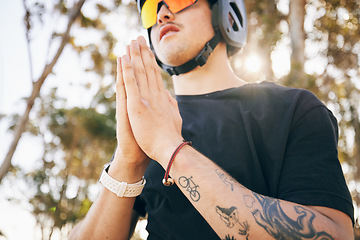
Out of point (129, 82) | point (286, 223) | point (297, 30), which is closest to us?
point (286, 223)

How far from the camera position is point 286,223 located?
113cm

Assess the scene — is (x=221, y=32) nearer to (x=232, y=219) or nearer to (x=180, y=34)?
(x=180, y=34)

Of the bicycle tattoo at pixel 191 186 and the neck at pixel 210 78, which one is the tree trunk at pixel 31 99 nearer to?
the neck at pixel 210 78

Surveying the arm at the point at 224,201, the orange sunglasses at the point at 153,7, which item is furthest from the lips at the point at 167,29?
the arm at the point at 224,201

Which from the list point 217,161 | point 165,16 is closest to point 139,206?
point 217,161

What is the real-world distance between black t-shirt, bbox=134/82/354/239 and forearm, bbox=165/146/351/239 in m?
0.09

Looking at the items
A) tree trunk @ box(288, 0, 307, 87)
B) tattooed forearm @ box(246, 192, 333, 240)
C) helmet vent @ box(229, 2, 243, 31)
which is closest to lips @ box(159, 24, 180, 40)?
helmet vent @ box(229, 2, 243, 31)

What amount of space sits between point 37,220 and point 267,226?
339 inches

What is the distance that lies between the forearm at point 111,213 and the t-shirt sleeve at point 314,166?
28.8 inches

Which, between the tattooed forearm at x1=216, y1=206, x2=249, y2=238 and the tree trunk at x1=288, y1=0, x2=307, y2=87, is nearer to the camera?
the tattooed forearm at x1=216, y1=206, x2=249, y2=238

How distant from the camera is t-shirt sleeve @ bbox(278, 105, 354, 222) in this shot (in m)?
1.22

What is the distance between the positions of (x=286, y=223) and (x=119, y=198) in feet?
2.70

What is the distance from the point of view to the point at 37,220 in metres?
8.20

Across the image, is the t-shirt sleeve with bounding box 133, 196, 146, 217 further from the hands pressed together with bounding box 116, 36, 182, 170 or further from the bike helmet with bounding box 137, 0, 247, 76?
the bike helmet with bounding box 137, 0, 247, 76
